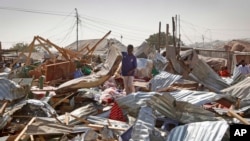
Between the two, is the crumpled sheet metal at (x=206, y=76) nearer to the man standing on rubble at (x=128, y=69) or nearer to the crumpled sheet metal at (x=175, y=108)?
the man standing on rubble at (x=128, y=69)

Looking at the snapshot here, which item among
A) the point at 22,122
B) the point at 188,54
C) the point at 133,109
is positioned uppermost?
the point at 188,54

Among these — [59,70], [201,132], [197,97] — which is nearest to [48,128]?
[201,132]

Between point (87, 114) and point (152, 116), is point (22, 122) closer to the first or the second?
point (87, 114)

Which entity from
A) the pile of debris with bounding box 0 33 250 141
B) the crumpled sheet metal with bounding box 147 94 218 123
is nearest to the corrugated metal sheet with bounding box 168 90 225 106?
the pile of debris with bounding box 0 33 250 141

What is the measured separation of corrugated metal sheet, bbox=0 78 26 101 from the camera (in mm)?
7876

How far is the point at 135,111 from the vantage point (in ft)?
18.7

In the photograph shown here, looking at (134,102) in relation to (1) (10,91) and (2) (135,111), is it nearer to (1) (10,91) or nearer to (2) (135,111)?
(2) (135,111)

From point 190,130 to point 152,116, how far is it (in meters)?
0.87

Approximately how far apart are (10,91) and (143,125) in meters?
4.36

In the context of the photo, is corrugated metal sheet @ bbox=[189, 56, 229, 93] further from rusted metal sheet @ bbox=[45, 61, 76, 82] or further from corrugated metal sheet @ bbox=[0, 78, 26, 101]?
rusted metal sheet @ bbox=[45, 61, 76, 82]

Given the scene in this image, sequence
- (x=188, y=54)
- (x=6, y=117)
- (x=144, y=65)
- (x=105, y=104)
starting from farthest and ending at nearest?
(x=144, y=65), (x=188, y=54), (x=105, y=104), (x=6, y=117)

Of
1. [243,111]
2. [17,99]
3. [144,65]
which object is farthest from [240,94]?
[144,65]

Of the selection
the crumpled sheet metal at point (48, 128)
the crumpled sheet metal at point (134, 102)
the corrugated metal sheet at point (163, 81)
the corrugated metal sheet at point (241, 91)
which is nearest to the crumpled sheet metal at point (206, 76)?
the corrugated metal sheet at point (163, 81)

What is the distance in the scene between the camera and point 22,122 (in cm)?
657
